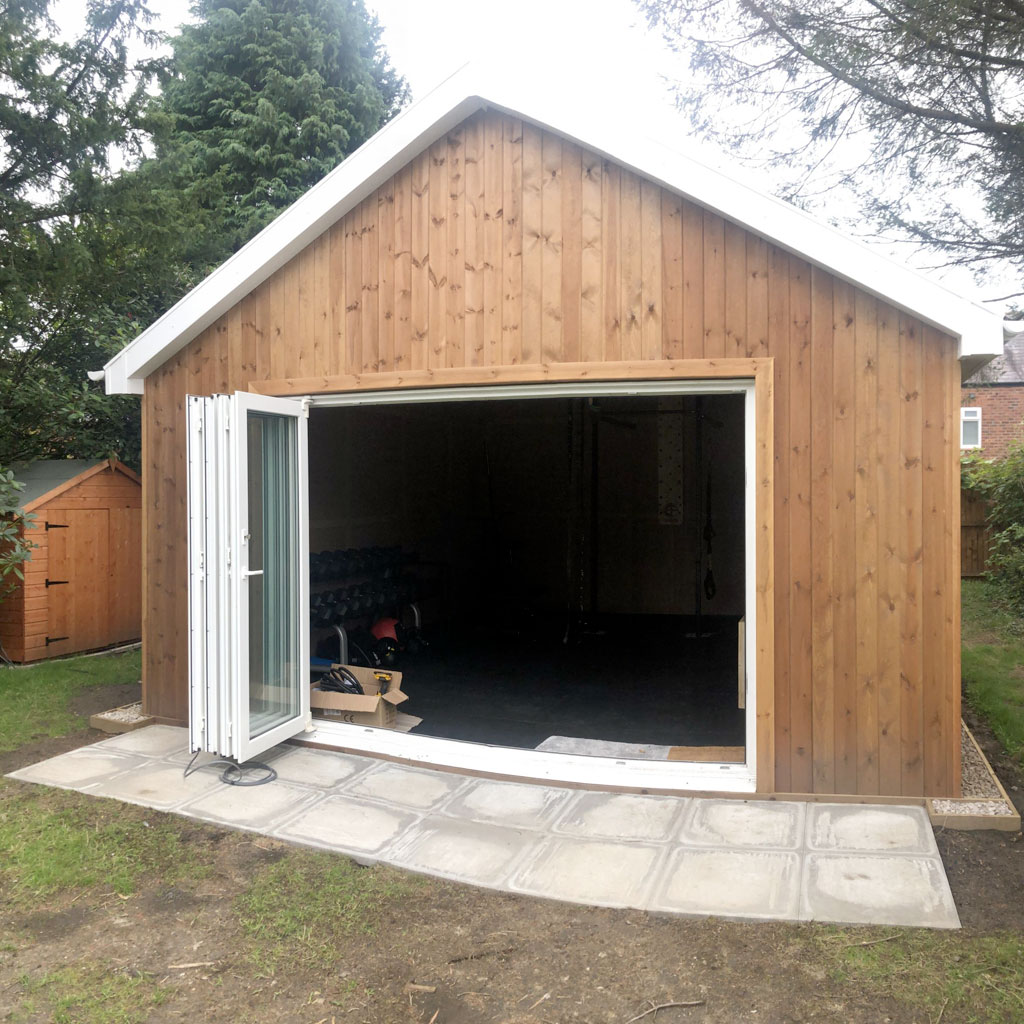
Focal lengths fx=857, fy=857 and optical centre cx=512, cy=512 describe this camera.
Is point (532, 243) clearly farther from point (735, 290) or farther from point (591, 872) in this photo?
point (591, 872)

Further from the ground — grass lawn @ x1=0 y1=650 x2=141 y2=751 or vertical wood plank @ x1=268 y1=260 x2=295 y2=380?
vertical wood plank @ x1=268 y1=260 x2=295 y2=380

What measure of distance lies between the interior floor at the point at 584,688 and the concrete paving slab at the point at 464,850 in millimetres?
1197

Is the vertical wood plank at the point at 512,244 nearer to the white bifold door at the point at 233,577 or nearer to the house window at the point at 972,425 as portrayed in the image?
the white bifold door at the point at 233,577

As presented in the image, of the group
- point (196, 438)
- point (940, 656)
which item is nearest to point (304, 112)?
point (196, 438)

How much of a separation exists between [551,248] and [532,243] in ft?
0.36

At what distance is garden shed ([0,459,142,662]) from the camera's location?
6.89 m

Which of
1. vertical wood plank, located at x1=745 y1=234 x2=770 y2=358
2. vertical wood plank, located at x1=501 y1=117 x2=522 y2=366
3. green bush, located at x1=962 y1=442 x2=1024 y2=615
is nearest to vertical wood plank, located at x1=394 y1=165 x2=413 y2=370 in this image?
vertical wood plank, located at x1=501 y1=117 x2=522 y2=366

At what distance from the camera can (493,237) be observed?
4.39 metres

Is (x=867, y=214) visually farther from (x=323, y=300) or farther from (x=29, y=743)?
(x=29, y=743)

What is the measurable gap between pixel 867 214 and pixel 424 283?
5967 millimetres

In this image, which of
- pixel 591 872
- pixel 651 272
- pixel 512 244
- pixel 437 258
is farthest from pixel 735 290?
pixel 591 872

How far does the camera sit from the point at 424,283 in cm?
454

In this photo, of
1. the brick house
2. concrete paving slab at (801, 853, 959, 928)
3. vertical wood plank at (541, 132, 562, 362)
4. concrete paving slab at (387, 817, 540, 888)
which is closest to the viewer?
concrete paving slab at (801, 853, 959, 928)

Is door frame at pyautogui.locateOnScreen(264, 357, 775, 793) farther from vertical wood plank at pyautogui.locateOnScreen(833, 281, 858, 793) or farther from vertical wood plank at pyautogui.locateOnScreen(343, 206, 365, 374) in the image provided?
vertical wood plank at pyautogui.locateOnScreen(833, 281, 858, 793)
